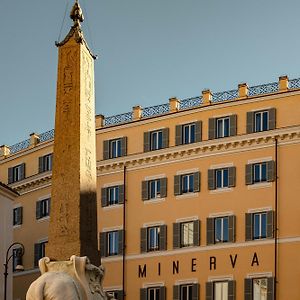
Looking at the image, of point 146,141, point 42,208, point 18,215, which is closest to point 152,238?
point 146,141

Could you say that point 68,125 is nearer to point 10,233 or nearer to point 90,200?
point 90,200

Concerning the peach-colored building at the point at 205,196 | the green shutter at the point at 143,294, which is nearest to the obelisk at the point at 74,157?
the peach-colored building at the point at 205,196

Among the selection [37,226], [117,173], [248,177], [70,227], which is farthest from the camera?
[37,226]

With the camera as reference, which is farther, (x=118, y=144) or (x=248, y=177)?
(x=118, y=144)

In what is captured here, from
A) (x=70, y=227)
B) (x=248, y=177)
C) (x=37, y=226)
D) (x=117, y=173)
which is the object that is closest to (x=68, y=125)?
(x=70, y=227)

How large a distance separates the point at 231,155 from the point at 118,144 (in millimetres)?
6983

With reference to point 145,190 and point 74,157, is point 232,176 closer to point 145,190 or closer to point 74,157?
point 145,190

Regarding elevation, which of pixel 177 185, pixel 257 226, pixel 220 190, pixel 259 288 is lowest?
pixel 259 288

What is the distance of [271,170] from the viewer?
5062cm

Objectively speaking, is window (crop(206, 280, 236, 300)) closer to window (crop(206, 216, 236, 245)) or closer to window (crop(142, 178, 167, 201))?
window (crop(206, 216, 236, 245))

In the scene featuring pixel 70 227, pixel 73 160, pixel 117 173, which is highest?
pixel 117 173

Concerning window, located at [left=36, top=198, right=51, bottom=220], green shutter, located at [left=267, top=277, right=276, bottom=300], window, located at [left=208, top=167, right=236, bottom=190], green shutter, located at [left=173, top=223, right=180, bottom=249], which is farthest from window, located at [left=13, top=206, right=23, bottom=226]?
green shutter, located at [left=267, top=277, right=276, bottom=300]

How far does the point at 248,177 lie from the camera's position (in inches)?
2024

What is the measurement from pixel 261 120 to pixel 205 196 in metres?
4.56
